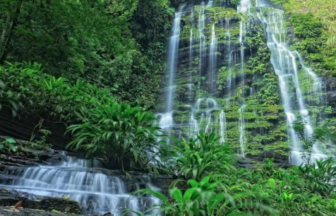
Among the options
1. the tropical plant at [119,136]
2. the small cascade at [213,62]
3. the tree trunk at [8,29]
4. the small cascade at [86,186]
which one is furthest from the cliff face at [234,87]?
the small cascade at [86,186]

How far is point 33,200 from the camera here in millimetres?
3357

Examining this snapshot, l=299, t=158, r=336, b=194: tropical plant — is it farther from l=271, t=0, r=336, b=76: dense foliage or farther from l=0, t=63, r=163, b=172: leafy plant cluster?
l=271, t=0, r=336, b=76: dense foliage

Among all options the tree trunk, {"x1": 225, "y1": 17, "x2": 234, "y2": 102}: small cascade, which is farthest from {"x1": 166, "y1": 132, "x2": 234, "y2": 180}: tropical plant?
{"x1": 225, "y1": 17, "x2": 234, "y2": 102}: small cascade

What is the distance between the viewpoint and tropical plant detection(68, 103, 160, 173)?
5.31 metres

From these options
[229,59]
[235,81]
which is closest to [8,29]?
[235,81]

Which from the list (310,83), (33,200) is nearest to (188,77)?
(310,83)

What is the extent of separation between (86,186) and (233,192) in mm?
2499

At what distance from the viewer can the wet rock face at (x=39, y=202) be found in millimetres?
3224

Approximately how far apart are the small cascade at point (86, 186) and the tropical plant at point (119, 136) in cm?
50

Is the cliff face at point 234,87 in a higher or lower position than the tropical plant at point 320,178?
higher

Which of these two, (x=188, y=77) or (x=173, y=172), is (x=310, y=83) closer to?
(x=188, y=77)

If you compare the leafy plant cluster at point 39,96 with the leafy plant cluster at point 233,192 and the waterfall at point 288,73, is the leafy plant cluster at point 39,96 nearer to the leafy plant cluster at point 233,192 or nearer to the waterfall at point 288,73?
the leafy plant cluster at point 233,192

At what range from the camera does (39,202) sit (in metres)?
3.36

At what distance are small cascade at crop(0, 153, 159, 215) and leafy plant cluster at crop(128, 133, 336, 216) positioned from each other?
361 millimetres
